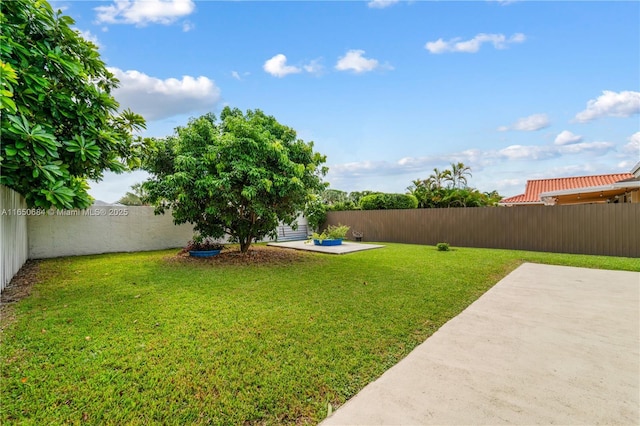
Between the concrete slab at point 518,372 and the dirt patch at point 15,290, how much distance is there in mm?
3949

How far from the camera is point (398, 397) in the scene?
6.75 feet

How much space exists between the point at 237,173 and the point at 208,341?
3.94m

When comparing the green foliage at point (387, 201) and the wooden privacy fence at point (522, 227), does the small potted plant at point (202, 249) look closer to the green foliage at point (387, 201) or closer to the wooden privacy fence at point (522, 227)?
the wooden privacy fence at point (522, 227)

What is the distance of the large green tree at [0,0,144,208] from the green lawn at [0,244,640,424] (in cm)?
160

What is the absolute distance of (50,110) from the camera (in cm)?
359

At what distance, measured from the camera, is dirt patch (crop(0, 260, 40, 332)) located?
130 inches

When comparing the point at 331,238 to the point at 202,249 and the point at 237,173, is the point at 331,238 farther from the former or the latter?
the point at 237,173

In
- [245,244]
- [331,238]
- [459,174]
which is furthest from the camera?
[459,174]

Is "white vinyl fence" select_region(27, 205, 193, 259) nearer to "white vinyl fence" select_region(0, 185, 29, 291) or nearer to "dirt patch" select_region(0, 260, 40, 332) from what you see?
"dirt patch" select_region(0, 260, 40, 332)

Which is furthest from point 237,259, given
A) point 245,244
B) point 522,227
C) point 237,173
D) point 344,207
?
point 344,207

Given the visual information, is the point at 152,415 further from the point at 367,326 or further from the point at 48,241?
the point at 48,241

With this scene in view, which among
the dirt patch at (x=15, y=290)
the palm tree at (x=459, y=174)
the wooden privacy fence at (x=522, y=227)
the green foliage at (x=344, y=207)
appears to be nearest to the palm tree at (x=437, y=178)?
the palm tree at (x=459, y=174)

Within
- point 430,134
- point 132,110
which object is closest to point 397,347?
point 132,110

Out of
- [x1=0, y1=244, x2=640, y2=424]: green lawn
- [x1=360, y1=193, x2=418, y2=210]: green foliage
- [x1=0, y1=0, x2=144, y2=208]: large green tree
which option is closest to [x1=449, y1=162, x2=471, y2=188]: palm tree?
[x1=360, y1=193, x2=418, y2=210]: green foliage
